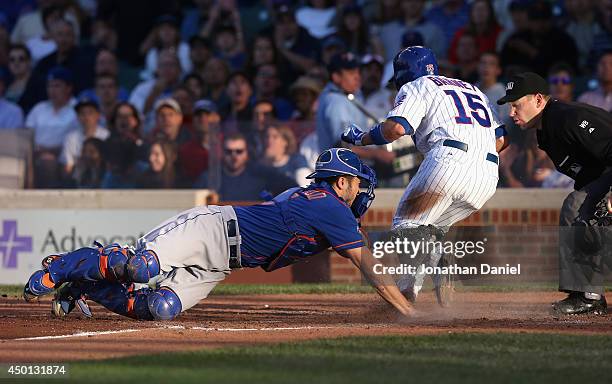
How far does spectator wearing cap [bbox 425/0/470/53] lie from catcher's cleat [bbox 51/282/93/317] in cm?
938

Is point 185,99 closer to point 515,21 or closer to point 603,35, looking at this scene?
point 515,21

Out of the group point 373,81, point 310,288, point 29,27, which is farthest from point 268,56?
point 29,27

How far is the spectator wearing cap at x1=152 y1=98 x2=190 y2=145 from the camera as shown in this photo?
1487cm

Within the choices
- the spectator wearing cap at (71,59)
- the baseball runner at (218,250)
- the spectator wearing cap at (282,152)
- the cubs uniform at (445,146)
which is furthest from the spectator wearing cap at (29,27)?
the cubs uniform at (445,146)

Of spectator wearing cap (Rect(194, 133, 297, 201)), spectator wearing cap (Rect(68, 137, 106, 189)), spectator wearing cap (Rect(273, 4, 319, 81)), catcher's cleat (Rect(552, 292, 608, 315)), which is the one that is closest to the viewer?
catcher's cleat (Rect(552, 292, 608, 315))

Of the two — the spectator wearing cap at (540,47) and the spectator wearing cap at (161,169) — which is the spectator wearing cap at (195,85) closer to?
the spectator wearing cap at (161,169)

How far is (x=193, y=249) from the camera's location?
28.9 ft

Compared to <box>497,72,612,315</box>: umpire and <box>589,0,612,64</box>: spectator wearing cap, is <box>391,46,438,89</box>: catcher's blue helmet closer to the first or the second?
<box>497,72,612,315</box>: umpire

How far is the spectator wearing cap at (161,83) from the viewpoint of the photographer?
17.6 metres

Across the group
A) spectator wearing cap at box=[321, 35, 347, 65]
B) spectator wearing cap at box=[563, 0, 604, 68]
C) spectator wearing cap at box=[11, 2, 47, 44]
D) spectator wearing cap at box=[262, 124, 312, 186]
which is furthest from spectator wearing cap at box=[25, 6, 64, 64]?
spectator wearing cap at box=[563, 0, 604, 68]

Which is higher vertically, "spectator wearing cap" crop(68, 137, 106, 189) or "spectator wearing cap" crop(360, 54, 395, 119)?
"spectator wearing cap" crop(360, 54, 395, 119)

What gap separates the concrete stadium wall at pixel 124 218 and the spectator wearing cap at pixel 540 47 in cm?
273

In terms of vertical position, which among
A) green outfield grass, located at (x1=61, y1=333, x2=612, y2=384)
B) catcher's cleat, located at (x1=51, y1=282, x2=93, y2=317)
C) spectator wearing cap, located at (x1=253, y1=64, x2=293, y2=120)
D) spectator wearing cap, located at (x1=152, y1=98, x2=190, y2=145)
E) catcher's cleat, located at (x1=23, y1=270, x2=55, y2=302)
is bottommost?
green outfield grass, located at (x1=61, y1=333, x2=612, y2=384)

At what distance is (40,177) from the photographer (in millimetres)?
15203
